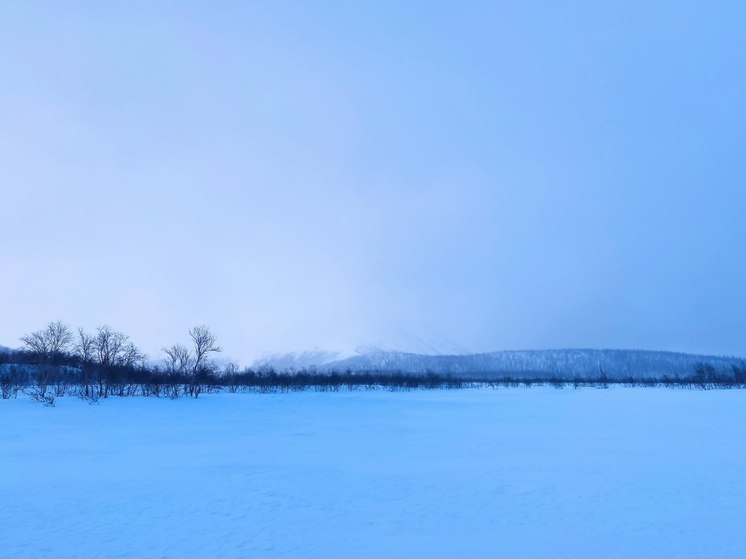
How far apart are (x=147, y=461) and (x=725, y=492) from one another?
1364 cm

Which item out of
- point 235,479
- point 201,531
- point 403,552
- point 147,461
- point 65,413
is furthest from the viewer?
point 65,413

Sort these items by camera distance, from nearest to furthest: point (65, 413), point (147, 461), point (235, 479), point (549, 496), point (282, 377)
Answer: point (549, 496), point (235, 479), point (147, 461), point (65, 413), point (282, 377)

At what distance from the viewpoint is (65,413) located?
2842 cm

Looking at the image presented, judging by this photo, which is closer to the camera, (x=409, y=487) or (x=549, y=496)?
(x=549, y=496)

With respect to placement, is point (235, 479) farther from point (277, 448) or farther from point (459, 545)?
point (459, 545)

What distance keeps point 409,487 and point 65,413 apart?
995 inches

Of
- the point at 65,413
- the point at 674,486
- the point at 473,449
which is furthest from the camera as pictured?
the point at 65,413

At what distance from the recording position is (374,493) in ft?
33.9

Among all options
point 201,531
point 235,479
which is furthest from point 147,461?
point 201,531

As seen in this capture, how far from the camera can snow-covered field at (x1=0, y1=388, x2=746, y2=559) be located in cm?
732

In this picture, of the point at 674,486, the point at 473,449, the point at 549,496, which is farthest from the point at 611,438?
the point at 549,496

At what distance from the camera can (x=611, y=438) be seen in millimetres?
18203

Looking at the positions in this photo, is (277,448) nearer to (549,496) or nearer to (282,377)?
(549,496)

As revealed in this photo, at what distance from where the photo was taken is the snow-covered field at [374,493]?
288 inches
